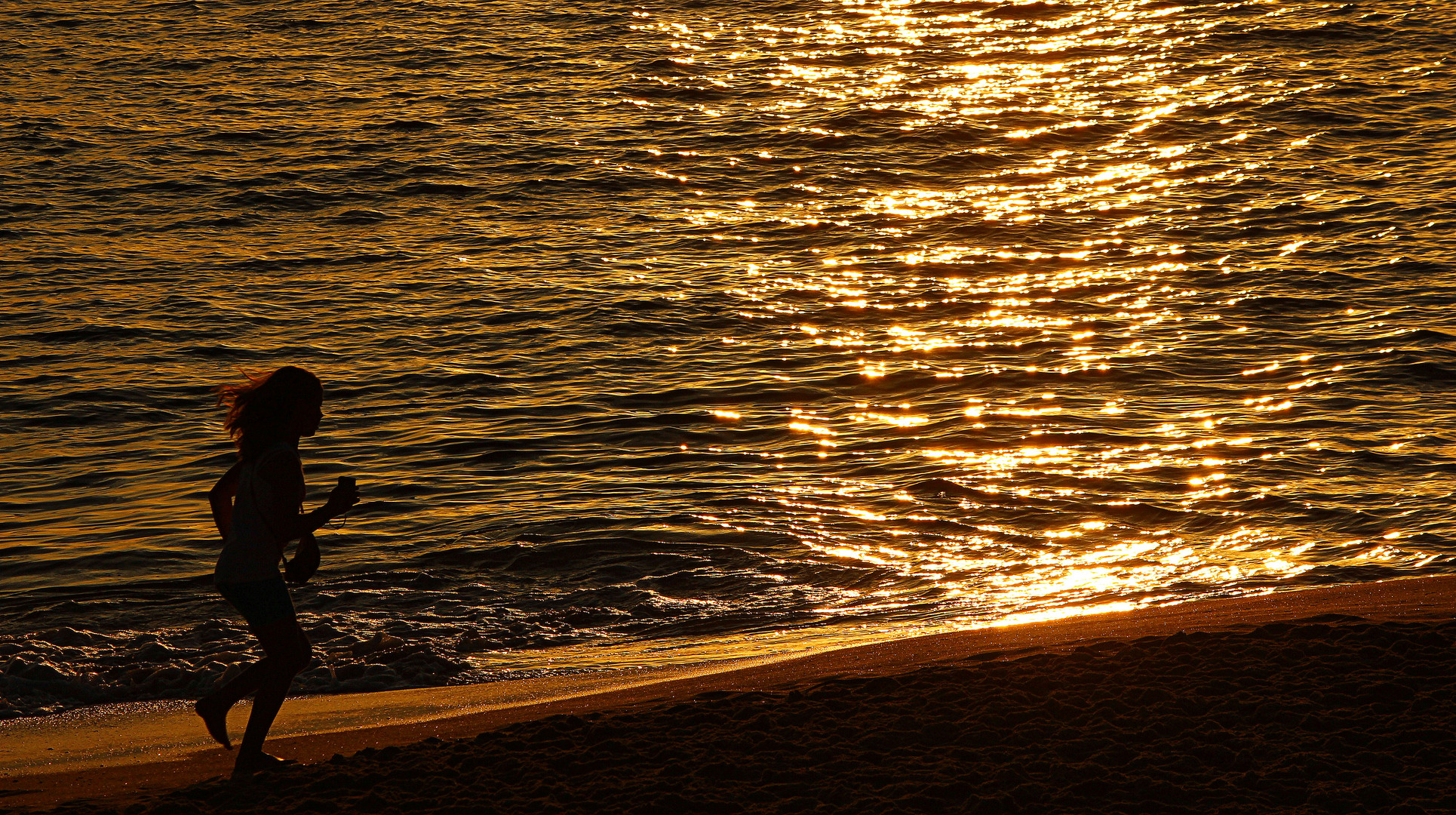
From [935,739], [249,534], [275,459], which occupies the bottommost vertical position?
[935,739]

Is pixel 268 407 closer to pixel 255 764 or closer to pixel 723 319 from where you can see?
pixel 255 764

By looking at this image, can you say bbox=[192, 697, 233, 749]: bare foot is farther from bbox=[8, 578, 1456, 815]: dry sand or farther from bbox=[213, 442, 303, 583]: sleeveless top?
bbox=[213, 442, 303, 583]: sleeveless top

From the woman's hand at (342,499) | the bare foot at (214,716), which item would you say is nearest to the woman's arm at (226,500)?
the woman's hand at (342,499)

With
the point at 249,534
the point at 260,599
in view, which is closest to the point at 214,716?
the point at 260,599

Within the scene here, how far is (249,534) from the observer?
19.5 ft

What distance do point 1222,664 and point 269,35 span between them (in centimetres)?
2989

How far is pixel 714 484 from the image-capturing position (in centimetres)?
1184

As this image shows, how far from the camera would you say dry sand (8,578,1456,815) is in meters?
5.54

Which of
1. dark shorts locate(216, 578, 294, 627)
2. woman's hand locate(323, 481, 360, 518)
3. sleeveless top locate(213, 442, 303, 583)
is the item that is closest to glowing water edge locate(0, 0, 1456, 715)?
dark shorts locate(216, 578, 294, 627)

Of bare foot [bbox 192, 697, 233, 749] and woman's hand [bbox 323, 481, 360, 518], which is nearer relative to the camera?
woman's hand [bbox 323, 481, 360, 518]

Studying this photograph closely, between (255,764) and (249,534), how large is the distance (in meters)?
1.05

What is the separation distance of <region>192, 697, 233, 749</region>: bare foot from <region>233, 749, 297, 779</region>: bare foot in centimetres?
14

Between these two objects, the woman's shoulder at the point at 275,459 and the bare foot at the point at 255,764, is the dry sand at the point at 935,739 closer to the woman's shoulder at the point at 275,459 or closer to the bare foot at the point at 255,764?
the bare foot at the point at 255,764

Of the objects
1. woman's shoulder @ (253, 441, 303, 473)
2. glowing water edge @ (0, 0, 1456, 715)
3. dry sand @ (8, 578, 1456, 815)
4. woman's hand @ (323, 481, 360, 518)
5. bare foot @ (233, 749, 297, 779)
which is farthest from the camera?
glowing water edge @ (0, 0, 1456, 715)
